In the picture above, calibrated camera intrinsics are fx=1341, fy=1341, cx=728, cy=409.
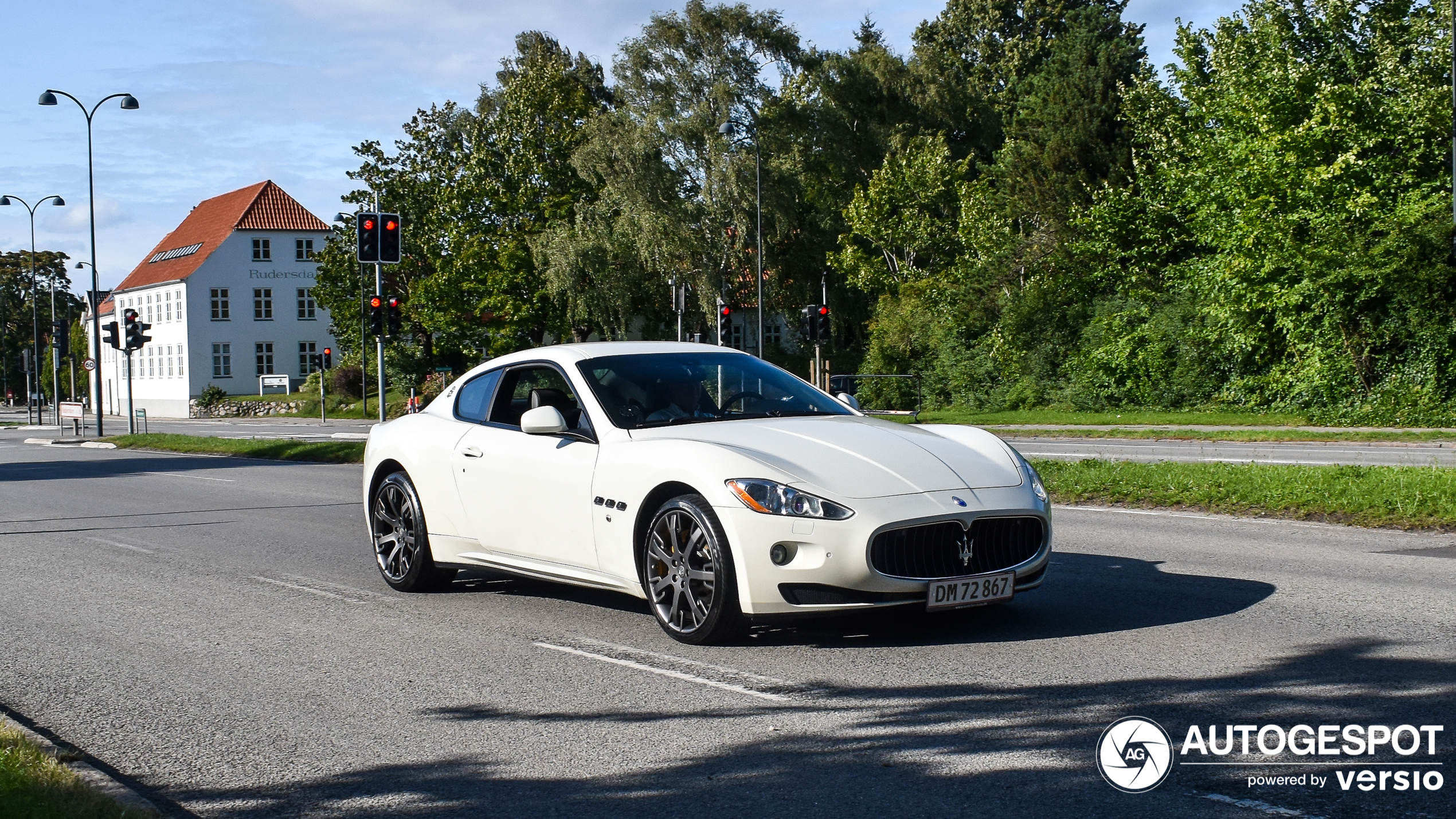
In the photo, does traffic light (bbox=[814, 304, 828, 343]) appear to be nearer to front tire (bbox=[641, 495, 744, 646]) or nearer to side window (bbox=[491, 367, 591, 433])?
side window (bbox=[491, 367, 591, 433])

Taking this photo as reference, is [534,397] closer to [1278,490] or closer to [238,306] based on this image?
[1278,490]

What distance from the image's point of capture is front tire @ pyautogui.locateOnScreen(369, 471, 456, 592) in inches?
332

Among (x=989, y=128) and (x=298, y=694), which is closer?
(x=298, y=694)

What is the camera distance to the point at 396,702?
5.63 m

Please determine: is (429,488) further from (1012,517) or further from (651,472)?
(1012,517)

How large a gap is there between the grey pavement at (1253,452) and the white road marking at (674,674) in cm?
1241

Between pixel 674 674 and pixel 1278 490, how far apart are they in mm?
8432

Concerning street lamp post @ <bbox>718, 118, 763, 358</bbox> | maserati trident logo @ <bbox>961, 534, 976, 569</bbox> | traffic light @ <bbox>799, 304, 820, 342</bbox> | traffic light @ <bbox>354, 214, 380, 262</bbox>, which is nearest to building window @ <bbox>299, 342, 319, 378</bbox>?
street lamp post @ <bbox>718, 118, 763, 358</bbox>

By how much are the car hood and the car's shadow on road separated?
2.05ft

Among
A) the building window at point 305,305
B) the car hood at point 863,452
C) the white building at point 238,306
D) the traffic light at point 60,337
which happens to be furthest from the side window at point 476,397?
the building window at point 305,305

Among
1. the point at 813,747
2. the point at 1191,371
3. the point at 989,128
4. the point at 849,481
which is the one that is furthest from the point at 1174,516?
the point at 989,128

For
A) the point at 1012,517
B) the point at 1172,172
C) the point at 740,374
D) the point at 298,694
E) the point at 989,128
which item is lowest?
the point at 298,694

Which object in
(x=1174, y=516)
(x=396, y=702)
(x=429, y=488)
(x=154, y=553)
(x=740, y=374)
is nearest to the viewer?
(x=396, y=702)

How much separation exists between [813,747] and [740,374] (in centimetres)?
336
